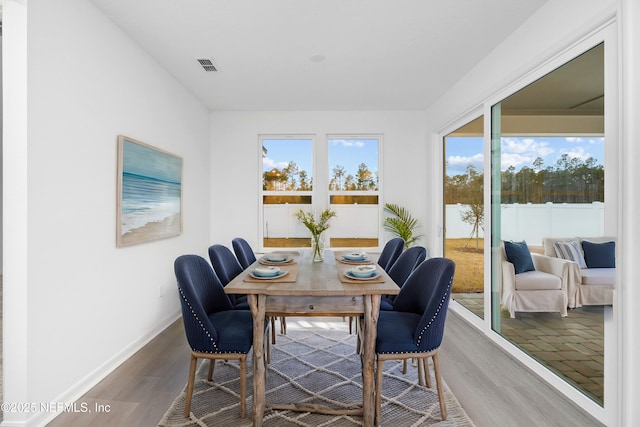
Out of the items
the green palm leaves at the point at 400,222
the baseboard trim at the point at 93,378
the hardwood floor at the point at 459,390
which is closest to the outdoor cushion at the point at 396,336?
the hardwood floor at the point at 459,390

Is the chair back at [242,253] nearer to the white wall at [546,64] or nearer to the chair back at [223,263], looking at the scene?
the chair back at [223,263]

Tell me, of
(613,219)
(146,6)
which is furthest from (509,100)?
(146,6)

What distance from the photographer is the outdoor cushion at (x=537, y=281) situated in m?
2.50

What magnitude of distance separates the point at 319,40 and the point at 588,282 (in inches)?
106

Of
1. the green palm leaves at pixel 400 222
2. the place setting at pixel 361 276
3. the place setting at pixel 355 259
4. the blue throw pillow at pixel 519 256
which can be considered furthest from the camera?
the green palm leaves at pixel 400 222

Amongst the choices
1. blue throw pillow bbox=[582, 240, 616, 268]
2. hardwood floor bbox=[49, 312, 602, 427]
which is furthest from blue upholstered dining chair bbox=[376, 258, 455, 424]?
blue throw pillow bbox=[582, 240, 616, 268]

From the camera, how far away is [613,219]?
1.95 metres

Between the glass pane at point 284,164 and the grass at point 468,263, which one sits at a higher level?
the glass pane at point 284,164

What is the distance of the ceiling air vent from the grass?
326 centimetres

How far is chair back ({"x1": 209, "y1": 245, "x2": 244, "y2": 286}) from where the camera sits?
2.83 m

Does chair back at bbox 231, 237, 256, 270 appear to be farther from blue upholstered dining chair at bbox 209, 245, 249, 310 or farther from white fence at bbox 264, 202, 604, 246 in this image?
white fence at bbox 264, 202, 604, 246

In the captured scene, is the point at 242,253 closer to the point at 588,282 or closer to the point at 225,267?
the point at 225,267

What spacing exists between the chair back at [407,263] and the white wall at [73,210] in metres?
2.30

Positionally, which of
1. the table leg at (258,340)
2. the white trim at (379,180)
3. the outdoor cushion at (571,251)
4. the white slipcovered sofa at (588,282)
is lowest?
the table leg at (258,340)
